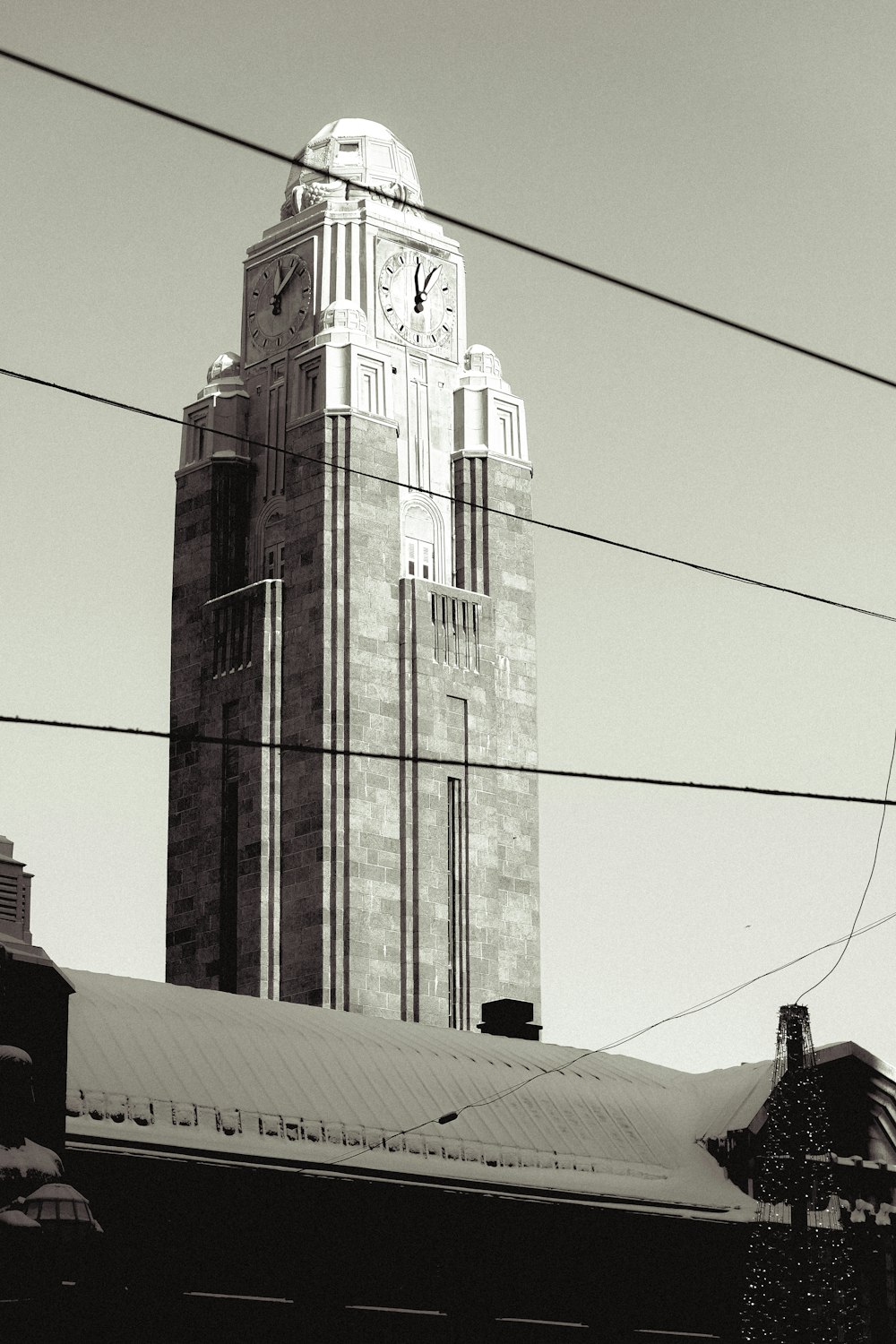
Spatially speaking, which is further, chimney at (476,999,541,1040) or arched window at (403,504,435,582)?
arched window at (403,504,435,582)

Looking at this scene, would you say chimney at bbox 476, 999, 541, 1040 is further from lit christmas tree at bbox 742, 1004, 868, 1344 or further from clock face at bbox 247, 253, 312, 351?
clock face at bbox 247, 253, 312, 351

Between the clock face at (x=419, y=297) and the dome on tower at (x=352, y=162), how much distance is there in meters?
1.77

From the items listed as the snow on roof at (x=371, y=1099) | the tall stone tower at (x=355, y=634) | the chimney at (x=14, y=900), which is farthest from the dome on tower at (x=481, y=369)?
the chimney at (x=14, y=900)

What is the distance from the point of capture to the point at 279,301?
244 ft

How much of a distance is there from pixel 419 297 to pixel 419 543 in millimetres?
6925

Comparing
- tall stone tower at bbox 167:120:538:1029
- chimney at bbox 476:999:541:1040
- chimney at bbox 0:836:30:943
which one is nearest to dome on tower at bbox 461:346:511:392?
tall stone tower at bbox 167:120:538:1029

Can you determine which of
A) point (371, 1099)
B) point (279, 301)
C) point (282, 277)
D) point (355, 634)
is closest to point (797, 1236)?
point (371, 1099)

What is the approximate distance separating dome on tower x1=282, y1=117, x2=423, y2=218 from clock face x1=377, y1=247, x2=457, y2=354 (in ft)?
5.81

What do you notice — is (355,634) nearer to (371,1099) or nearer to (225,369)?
(225,369)

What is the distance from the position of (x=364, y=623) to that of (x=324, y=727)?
2.99 meters

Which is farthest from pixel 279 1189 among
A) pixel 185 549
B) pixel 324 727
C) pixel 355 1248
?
pixel 185 549

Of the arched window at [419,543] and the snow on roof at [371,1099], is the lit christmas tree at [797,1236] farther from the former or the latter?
the arched window at [419,543]

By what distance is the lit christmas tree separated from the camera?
3212cm

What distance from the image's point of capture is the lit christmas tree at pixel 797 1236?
32.1 meters
